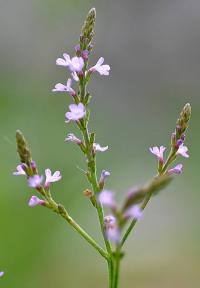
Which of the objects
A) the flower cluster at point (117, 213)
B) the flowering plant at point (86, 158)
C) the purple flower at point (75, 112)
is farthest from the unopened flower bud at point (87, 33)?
the flower cluster at point (117, 213)

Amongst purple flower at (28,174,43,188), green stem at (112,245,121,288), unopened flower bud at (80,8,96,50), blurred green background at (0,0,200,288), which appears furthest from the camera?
blurred green background at (0,0,200,288)

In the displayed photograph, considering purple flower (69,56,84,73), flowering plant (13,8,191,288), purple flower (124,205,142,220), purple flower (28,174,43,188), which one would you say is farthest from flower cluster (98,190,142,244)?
purple flower (69,56,84,73)

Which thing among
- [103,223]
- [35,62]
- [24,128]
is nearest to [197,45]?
[35,62]

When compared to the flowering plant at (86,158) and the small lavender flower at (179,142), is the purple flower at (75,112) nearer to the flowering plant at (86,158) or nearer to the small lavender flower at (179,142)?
the flowering plant at (86,158)

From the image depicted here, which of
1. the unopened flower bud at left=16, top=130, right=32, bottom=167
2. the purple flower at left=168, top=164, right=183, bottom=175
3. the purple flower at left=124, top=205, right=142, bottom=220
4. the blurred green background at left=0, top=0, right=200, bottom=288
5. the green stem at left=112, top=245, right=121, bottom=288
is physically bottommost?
the green stem at left=112, top=245, right=121, bottom=288

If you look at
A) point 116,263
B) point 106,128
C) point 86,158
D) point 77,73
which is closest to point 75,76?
point 77,73

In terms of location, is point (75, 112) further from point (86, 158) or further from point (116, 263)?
point (116, 263)

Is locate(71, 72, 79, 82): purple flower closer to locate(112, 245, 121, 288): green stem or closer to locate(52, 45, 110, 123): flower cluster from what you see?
locate(52, 45, 110, 123): flower cluster

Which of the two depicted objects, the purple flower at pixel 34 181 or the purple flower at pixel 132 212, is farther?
the purple flower at pixel 34 181
